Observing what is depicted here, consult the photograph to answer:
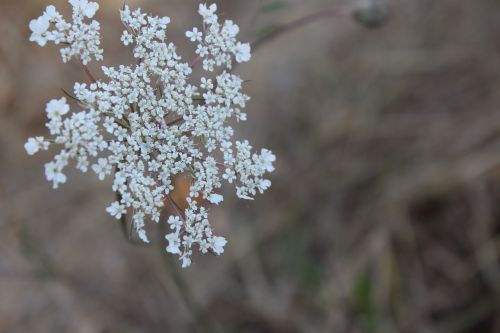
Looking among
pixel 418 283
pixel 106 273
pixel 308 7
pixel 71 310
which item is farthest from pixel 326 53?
pixel 71 310

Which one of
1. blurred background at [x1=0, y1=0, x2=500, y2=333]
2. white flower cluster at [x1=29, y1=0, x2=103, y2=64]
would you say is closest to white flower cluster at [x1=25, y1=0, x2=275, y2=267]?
white flower cluster at [x1=29, y1=0, x2=103, y2=64]

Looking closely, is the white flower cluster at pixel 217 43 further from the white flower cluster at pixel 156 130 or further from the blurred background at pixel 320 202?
the blurred background at pixel 320 202

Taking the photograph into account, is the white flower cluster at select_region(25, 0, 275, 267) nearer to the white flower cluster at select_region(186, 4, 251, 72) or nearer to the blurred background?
the white flower cluster at select_region(186, 4, 251, 72)

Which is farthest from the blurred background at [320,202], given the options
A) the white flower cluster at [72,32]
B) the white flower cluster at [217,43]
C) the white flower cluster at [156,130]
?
the white flower cluster at [72,32]

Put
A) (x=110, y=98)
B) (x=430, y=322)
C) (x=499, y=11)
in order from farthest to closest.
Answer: (x=499, y=11)
(x=430, y=322)
(x=110, y=98)

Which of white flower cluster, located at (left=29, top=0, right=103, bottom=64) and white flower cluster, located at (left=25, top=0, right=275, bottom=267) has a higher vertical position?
white flower cluster, located at (left=29, top=0, right=103, bottom=64)

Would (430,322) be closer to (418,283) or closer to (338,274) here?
(418,283)

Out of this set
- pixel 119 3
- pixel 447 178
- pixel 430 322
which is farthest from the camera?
pixel 119 3
